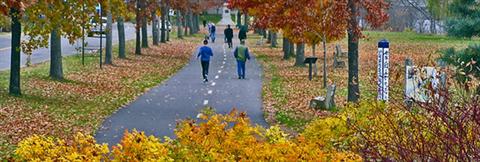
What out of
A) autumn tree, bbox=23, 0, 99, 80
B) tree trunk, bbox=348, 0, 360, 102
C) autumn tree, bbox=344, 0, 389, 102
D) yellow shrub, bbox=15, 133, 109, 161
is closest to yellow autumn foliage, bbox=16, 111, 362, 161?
yellow shrub, bbox=15, 133, 109, 161

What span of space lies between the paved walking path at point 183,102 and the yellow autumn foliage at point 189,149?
626cm

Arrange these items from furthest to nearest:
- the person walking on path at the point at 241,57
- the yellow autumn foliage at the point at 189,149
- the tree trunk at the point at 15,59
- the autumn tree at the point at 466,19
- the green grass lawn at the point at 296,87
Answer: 1. the person walking on path at the point at 241,57
2. the autumn tree at the point at 466,19
3. the tree trunk at the point at 15,59
4. the green grass lawn at the point at 296,87
5. the yellow autumn foliage at the point at 189,149

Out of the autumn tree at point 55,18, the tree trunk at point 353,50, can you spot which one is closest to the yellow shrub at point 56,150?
the autumn tree at point 55,18

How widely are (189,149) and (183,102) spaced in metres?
13.5

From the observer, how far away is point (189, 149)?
8.62 m

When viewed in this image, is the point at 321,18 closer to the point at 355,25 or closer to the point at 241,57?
the point at 241,57

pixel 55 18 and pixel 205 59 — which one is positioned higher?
pixel 55 18

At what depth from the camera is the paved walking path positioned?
17.1m

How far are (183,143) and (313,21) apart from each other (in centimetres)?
1941

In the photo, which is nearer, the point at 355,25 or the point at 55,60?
the point at 355,25

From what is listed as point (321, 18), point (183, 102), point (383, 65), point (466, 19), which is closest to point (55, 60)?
point (183, 102)

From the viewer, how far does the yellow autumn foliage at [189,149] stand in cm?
812

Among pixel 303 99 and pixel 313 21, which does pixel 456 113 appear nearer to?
pixel 303 99

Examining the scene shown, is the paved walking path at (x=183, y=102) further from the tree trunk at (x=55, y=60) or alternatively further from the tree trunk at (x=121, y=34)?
→ the tree trunk at (x=121, y=34)
